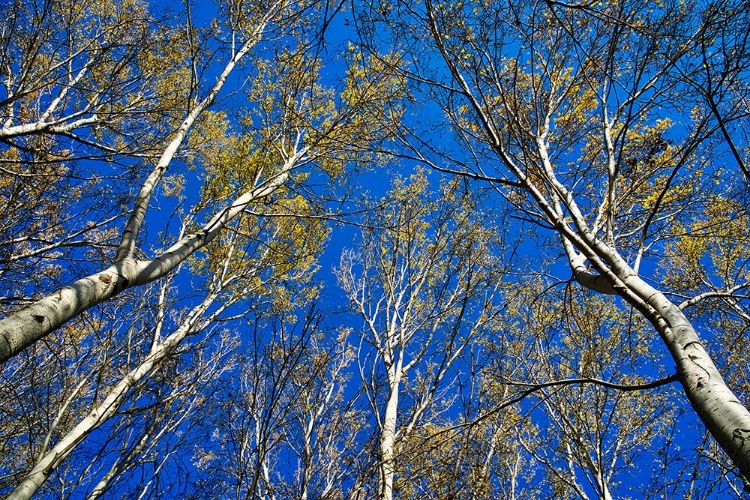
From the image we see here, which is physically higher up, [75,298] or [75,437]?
[75,437]

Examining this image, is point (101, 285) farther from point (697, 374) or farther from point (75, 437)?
point (697, 374)

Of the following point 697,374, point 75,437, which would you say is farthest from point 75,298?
point 697,374

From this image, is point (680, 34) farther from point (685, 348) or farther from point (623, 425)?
point (623, 425)

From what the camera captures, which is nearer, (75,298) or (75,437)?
(75,298)

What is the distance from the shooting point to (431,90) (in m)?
3.19

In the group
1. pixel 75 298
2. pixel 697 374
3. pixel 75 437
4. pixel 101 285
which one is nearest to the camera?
pixel 697 374

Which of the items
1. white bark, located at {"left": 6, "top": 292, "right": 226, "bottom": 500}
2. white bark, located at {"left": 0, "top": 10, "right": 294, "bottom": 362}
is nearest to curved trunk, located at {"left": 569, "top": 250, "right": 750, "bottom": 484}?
white bark, located at {"left": 0, "top": 10, "right": 294, "bottom": 362}

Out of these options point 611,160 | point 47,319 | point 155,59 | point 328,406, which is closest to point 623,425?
point 328,406

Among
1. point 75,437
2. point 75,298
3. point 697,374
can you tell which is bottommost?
point 697,374

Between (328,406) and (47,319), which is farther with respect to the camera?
(328,406)

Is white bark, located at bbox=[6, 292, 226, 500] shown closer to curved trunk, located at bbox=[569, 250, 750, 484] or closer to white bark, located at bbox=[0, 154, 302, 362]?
white bark, located at bbox=[0, 154, 302, 362]

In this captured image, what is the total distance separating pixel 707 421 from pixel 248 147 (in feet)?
22.2

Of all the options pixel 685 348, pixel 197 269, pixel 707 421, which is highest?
pixel 197 269

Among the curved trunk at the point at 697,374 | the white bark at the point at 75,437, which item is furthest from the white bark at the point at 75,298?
the curved trunk at the point at 697,374
